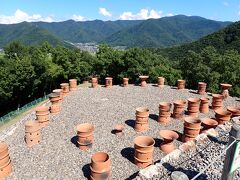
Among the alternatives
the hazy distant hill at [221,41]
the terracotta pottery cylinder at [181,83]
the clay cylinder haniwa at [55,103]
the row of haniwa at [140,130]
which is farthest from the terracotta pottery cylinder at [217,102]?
the hazy distant hill at [221,41]

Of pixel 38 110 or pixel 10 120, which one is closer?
pixel 38 110

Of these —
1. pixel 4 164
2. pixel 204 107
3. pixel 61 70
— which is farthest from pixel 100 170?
pixel 61 70

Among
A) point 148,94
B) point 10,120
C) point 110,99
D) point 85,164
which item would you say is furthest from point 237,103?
point 10,120

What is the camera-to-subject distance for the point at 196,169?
949 cm

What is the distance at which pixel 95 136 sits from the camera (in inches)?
564

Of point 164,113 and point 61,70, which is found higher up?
point 61,70

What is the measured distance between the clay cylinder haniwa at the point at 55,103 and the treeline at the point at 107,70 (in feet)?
52.5

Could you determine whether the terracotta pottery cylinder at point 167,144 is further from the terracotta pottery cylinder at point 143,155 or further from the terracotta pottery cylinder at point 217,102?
the terracotta pottery cylinder at point 217,102

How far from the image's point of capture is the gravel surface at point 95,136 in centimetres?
1165

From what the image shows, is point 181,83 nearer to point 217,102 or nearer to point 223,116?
point 217,102

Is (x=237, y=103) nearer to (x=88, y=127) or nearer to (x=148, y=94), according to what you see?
(x=148, y=94)

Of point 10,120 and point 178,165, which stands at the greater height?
point 178,165

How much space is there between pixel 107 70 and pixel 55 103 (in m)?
18.9

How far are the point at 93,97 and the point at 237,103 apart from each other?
11.7m
